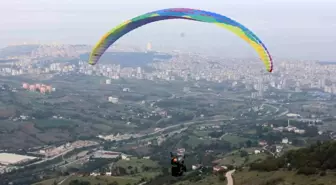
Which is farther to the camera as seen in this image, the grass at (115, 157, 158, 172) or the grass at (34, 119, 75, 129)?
the grass at (34, 119, 75, 129)

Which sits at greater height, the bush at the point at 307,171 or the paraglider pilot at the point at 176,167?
the paraglider pilot at the point at 176,167

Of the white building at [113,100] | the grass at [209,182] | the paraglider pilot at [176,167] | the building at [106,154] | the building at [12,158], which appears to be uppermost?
the paraglider pilot at [176,167]

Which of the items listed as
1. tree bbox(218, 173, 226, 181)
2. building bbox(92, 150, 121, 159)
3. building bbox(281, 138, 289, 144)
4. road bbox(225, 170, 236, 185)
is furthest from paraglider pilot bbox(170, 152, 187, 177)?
building bbox(281, 138, 289, 144)

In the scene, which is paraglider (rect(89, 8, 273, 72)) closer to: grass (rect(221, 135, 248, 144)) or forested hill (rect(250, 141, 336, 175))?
forested hill (rect(250, 141, 336, 175))

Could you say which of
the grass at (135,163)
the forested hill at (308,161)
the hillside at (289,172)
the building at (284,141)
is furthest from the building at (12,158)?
the forested hill at (308,161)

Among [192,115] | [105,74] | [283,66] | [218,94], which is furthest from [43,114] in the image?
[283,66]

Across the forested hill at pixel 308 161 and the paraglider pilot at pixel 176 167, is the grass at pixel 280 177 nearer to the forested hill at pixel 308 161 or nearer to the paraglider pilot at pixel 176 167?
the forested hill at pixel 308 161

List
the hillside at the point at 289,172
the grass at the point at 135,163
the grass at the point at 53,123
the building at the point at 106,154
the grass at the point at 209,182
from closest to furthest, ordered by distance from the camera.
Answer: the hillside at the point at 289,172 < the grass at the point at 209,182 < the grass at the point at 135,163 < the building at the point at 106,154 < the grass at the point at 53,123
